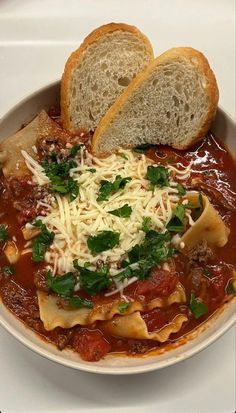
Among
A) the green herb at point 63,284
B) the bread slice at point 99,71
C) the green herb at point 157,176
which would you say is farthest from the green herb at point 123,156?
the green herb at point 63,284

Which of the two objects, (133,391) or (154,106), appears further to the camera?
(154,106)

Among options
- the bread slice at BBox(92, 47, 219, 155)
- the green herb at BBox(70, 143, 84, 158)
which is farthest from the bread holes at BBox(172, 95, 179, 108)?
the green herb at BBox(70, 143, 84, 158)

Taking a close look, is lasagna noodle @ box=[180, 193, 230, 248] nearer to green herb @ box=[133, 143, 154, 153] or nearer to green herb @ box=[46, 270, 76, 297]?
green herb @ box=[133, 143, 154, 153]

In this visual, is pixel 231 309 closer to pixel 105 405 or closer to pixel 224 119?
pixel 105 405

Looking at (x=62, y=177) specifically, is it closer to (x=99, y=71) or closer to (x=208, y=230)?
(x=99, y=71)

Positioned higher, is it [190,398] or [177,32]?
[177,32]

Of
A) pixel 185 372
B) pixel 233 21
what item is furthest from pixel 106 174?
pixel 233 21

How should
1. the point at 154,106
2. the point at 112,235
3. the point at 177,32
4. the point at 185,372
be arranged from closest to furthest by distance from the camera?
the point at 112,235, the point at 185,372, the point at 154,106, the point at 177,32

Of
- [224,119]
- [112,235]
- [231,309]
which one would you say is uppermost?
[224,119]
